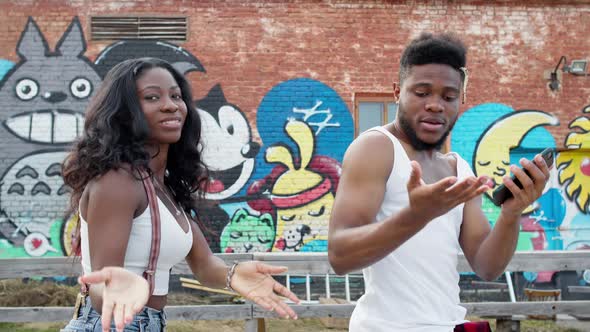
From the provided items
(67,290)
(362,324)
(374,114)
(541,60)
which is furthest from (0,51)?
(362,324)

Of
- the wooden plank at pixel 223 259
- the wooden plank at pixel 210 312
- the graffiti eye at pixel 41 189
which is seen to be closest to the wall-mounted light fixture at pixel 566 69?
the wooden plank at pixel 223 259

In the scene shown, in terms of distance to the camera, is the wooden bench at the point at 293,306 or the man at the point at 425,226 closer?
the man at the point at 425,226

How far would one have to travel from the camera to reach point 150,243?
2.43 metres

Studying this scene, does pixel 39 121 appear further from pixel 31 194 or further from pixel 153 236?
pixel 153 236

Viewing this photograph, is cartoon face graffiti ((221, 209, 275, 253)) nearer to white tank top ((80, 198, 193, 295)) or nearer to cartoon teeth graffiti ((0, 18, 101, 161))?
cartoon teeth graffiti ((0, 18, 101, 161))

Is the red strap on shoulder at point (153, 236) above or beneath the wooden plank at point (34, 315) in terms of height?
above

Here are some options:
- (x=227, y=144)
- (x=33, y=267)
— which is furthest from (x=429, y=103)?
(x=227, y=144)

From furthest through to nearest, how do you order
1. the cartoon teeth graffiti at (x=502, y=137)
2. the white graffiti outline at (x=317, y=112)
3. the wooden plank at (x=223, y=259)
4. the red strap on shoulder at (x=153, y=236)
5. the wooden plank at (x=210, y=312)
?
the cartoon teeth graffiti at (x=502, y=137)
the white graffiti outline at (x=317, y=112)
the wooden plank at (x=223, y=259)
the wooden plank at (x=210, y=312)
the red strap on shoulder at (x=153, y=236)

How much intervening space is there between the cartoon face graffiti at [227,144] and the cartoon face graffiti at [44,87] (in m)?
2.15

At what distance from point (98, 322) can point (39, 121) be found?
9.51 meters

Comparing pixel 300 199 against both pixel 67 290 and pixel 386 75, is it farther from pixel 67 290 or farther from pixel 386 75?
pixel 67 290

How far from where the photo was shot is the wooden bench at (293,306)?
18.6ft

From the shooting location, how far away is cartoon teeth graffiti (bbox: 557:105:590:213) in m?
11.5

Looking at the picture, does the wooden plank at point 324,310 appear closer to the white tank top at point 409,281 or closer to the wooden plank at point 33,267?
the wooden plank at point 33,267
